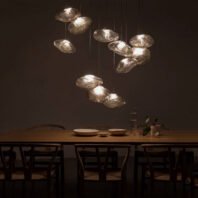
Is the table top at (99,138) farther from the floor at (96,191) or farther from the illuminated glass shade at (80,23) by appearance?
the illuminated glass shade at (80,23)

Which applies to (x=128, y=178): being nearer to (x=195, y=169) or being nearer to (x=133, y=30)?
(x=195, y=169)

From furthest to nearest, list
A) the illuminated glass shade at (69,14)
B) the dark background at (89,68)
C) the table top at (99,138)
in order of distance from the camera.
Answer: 1. the dark background at (89,68)
2. the illuminated glass shade at (69,14)
3. the table top at (99,138)

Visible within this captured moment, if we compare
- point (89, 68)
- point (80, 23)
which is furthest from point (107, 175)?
point (89, 68)

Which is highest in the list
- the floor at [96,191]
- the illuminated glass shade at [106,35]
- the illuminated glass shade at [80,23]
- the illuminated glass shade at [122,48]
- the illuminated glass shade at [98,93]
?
the illuminated glass shade at [80,23]

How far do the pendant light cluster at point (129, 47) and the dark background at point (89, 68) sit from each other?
2.96 metres

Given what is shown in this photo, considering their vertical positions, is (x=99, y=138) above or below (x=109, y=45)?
below

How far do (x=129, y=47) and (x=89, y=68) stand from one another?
3.09 metres

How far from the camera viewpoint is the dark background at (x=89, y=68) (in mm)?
7383

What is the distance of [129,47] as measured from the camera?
173 inches

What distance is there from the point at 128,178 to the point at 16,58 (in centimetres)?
315

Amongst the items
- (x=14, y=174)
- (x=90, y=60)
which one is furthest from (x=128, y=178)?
(x=90, y=60)

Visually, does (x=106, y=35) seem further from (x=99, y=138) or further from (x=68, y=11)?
(x=99, y=138)

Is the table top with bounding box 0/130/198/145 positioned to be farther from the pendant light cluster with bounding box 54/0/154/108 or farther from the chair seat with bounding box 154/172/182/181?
the pendant light cluster with bounding box 54/0/154/108

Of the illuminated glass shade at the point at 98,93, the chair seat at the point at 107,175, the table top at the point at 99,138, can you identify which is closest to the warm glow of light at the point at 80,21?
the illuminated glass shade at the point at 98,93
